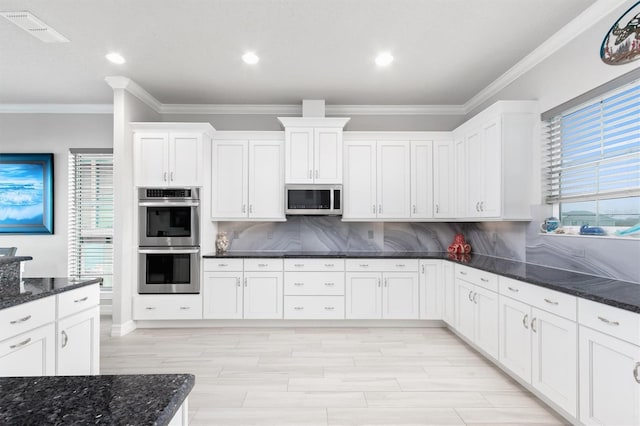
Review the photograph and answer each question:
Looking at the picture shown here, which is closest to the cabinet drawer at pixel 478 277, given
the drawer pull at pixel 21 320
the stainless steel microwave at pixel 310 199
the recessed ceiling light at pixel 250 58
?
the stainless steel microwave at pixel 310 199

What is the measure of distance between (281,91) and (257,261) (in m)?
2.04

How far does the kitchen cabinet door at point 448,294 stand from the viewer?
3.85 meters

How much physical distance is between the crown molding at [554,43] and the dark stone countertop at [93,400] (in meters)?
3.36

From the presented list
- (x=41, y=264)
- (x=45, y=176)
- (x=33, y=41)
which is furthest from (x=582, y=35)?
(x=41, y=264)

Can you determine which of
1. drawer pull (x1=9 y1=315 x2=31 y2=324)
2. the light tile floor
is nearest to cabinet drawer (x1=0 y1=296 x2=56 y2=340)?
drawer pull (x1=9 y1=315 x2=31 y2=324)

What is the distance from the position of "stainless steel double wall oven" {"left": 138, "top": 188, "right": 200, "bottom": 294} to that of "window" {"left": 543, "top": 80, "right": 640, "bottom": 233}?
3.65m

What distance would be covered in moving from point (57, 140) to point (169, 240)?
2.41 metres

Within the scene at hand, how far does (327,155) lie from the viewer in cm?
438

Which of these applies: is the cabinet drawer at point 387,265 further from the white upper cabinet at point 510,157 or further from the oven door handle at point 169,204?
the oven door handle at point 169,204

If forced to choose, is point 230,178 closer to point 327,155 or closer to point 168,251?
point 168,251

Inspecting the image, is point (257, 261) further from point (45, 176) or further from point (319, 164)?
point (45, 176)

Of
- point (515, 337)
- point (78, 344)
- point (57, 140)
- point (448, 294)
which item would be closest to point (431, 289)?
point (448, 294)

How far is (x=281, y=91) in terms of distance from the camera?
423cm

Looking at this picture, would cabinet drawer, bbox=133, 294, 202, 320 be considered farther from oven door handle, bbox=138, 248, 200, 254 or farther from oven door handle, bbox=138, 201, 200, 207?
oven door handle, bbox=138, 201, 200, 207
